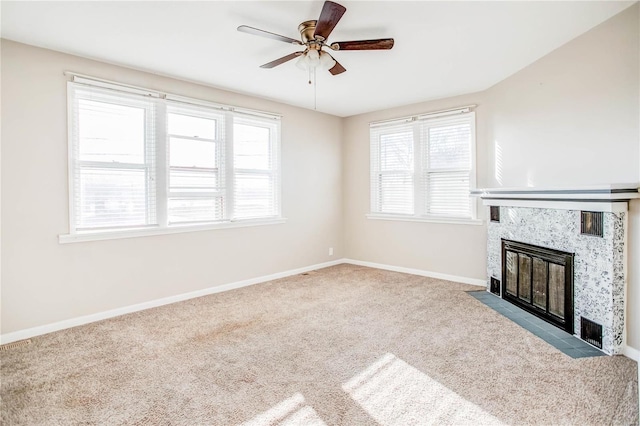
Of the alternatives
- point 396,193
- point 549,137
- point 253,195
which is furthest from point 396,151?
point 253,195

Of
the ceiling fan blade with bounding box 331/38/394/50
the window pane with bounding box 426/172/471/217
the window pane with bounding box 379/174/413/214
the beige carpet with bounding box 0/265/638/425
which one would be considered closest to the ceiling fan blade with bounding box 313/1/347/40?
the ceiling fan blade with bounding box 331/38/394/50

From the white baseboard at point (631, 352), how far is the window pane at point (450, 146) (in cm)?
266

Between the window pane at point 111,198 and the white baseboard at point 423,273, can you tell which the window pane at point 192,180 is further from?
the white baseboard at point 423,273

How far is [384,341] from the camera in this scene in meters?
2.83

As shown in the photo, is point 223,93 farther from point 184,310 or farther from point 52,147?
point 184,310

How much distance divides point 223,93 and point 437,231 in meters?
3.57

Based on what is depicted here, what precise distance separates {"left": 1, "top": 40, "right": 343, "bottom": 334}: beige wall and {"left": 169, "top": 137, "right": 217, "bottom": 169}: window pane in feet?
1.94

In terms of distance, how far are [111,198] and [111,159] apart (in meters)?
0.40

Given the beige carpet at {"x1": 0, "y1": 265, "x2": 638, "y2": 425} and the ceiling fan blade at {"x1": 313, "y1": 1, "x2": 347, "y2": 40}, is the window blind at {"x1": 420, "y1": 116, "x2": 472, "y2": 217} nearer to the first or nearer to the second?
the beige carpet at {"x1": 0, "y1": 265, "x2": 638, "y2": 425}

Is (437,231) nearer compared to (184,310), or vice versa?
(184,310)

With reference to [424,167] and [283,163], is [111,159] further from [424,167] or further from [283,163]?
[424,167]

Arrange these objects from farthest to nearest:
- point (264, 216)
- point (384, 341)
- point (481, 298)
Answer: point (264, 216), point (481, 298), point (384, 341)

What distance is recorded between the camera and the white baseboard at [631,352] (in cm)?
239

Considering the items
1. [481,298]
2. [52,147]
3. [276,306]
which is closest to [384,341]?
[276,306]
